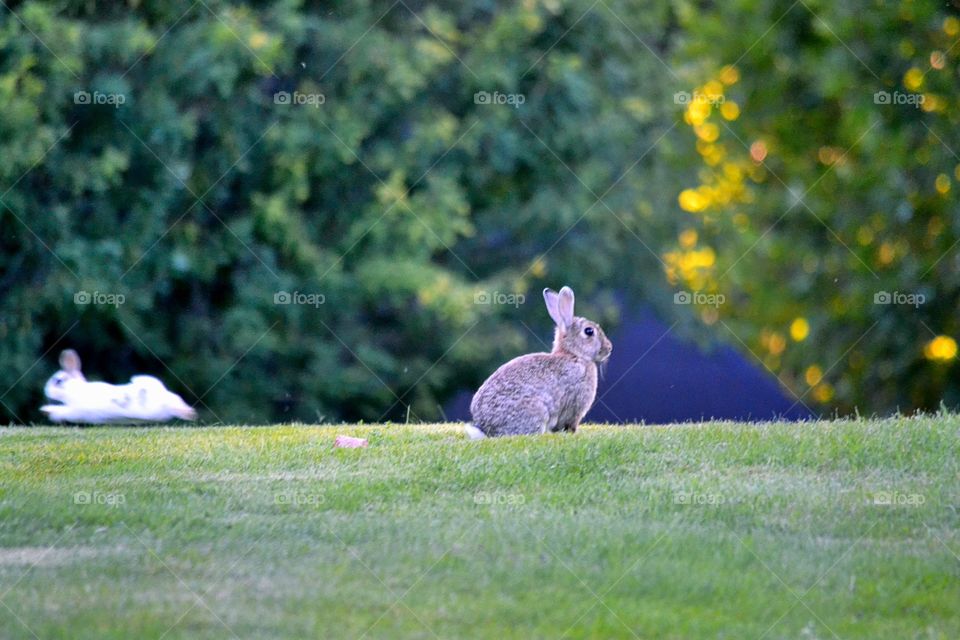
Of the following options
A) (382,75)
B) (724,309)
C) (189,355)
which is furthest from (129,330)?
(724,309)

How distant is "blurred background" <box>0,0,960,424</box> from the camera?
13.0 meters

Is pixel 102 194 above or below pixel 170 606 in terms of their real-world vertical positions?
above

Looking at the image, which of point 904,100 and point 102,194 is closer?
point 904,100

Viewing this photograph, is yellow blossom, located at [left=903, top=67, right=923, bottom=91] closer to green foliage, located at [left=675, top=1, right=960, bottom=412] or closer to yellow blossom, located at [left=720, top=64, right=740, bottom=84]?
green foliage, located at [left=675, top=1, right=960, bottom=412]

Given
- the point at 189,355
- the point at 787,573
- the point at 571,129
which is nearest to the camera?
the point at 787,573

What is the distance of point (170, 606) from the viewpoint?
6.05m

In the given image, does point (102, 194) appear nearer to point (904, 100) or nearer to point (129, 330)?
point (129, 330)

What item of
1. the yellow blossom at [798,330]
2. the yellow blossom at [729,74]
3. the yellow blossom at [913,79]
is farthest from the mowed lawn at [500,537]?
the yellow blossom at [729,74]

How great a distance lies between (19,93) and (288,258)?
3289 millimetres

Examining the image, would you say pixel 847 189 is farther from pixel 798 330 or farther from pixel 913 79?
pixel 798 330

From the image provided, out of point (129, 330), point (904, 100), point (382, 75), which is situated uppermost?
point (382, 75)

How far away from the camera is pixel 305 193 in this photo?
15.4 meters

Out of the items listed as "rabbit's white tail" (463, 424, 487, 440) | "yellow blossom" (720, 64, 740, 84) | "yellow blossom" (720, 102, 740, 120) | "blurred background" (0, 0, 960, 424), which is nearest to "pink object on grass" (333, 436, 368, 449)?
"rabbit's white tail" (463, 424, 487, 440)

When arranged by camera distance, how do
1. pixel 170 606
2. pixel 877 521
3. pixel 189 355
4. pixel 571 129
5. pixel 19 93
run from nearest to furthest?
pixel 170 606
pixel 877 521
pixel 19 93
pixel 189 355
pixel 571 129
